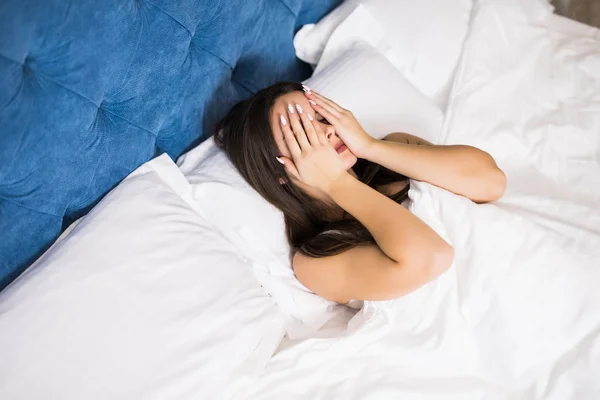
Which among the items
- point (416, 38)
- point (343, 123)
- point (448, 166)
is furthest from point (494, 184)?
point (416, 38)

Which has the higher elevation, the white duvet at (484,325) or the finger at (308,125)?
the finger at (308,125)

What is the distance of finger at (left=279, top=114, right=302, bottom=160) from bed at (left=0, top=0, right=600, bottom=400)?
152 mm

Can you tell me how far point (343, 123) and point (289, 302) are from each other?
0.41 m

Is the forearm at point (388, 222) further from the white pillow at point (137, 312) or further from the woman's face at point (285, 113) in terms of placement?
the white pillow at point (137, 312)

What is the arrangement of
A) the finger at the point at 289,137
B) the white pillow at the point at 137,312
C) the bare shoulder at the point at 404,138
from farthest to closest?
the bare shoulder at the point at 404,138 → the finger at the point at 289,137 → the white pillow at the point at 137,312

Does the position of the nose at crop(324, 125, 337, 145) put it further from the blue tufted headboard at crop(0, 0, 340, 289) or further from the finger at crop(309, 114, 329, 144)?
the blue tufted headboard at crop(0, 0, 340, 289)

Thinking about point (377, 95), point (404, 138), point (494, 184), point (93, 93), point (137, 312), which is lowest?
point (494, 184)

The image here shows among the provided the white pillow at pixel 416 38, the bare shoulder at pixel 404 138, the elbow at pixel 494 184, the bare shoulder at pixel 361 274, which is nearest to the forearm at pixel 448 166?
the elbow at pixel 494 184

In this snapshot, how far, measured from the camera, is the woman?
97 cm

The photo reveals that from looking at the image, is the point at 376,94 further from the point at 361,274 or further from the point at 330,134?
the point at 361,274

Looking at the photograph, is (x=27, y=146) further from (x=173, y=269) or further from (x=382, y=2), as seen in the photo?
(x=382, y=2)

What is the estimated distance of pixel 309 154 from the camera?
103cm

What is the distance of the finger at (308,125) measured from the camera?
3.35 feet

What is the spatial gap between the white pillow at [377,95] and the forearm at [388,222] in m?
0.27
